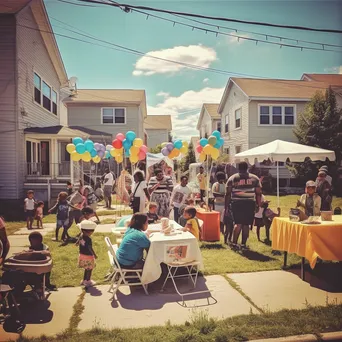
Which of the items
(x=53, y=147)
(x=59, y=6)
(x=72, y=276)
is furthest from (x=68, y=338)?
(x=53, y=147)

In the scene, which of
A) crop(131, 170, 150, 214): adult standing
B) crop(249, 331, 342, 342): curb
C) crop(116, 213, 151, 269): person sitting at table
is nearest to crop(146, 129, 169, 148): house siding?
crop(131, 170, 150, 214): adult standing

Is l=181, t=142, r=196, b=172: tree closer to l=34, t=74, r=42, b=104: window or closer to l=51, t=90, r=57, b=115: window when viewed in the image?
l=51, t=90, r=57, b=115: window

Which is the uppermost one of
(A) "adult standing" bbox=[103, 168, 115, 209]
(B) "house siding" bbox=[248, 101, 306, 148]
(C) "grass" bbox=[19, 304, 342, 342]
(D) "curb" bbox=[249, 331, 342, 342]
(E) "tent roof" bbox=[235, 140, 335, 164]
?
(B) "house siding" bbox=[248, 101, 306, 148]

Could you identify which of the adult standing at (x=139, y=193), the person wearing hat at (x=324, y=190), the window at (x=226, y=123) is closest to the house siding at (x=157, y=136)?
the window at (x=226, y=123)

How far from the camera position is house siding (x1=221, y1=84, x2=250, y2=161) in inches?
808

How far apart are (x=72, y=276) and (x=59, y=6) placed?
4752 mm

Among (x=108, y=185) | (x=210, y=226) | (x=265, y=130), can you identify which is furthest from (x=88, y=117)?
(x=210, y=226)

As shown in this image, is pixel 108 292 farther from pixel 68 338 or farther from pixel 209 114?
pixel 209 114

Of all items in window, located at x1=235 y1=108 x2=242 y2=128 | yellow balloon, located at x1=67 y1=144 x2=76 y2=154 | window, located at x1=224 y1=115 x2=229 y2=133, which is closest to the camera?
yellow balloon, located at x1=67 y1=144 x2=76 y2=154

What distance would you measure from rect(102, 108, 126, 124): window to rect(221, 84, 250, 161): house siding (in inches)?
331

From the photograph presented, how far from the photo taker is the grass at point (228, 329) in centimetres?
334

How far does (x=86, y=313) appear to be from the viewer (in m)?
4.01

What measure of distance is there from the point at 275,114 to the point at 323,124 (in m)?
3.42

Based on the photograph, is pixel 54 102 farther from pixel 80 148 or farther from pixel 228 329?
pixel 228 329
